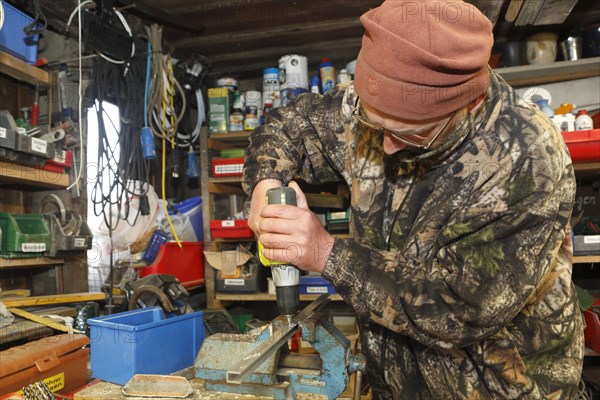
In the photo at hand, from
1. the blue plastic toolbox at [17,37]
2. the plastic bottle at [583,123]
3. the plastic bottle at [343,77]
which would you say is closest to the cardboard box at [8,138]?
the blue plastic toolbox at [17,37]

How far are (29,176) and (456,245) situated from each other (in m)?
1.80

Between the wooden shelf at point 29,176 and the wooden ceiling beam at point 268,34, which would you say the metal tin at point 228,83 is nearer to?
the wooden ceiling beam at point 268,34

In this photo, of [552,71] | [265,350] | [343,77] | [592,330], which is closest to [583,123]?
[552,71]

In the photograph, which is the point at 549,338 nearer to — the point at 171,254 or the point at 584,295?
the point at 584,295

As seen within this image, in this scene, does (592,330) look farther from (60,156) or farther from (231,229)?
(60,156)

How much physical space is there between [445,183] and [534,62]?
2099 mm

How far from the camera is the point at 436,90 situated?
0.85 m

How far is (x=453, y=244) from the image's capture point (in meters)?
0.91

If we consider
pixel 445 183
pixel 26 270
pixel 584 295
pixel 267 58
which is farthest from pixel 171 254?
pixel 584 295

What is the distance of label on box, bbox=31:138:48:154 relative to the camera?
177 cm

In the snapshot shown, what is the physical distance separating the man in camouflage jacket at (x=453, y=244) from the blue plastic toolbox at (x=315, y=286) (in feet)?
4.65

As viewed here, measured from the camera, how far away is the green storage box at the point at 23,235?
5.97ft

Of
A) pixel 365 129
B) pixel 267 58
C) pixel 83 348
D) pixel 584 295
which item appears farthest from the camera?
pixel 267 58

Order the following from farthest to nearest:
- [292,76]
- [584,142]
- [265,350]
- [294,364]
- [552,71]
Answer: [292,76] → [552,71] → [584,142] → [294,364] → [265,350]
